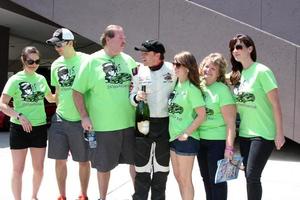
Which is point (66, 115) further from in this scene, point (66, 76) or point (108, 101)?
point (108, 101)

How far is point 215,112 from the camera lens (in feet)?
15.2

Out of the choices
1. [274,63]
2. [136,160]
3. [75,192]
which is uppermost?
[274,63]

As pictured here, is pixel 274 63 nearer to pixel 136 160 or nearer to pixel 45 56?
pixel 136 160

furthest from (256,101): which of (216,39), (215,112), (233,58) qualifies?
(216,39)

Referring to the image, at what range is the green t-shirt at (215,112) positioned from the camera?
15.1ft

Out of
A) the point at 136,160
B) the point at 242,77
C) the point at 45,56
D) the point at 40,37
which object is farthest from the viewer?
the point at 45,56

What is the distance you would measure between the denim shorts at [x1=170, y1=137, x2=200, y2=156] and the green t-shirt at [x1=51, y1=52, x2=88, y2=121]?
4.50ft

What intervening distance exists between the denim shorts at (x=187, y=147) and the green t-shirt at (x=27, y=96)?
1.75 meters

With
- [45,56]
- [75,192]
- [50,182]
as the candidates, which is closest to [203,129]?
[75,192]

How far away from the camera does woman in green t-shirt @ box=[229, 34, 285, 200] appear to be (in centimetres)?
443

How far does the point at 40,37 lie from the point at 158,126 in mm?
16559

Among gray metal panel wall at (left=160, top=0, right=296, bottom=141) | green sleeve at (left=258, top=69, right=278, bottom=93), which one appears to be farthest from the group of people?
gray metal panel wall at (left=160, top=0, right=296, bottom=141)

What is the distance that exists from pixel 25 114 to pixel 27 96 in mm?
211

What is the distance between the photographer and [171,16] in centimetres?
981
